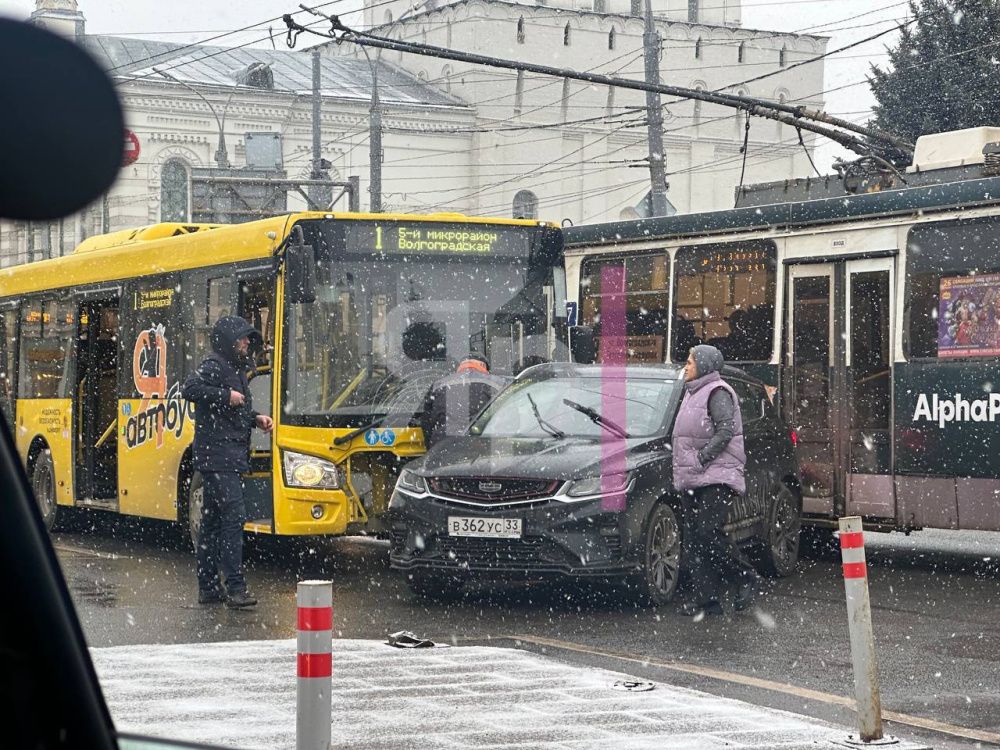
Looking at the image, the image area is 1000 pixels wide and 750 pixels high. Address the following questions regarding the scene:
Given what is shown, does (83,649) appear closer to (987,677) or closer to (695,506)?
(987,677)

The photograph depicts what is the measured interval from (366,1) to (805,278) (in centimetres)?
6592

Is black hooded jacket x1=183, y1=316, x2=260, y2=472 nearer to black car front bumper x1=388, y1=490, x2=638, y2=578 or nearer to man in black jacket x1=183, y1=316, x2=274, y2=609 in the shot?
man in black jacket x1=183, y1=316, x2=274, y2=609

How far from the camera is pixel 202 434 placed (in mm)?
11648

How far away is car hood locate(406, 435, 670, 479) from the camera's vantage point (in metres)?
11.4

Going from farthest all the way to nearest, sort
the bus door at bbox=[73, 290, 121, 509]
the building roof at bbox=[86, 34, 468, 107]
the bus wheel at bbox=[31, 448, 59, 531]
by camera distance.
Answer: the building roof at bbox=[86, 34, 468, 107] → the bus wheel at bbox=[31, 448, 59, 531] → the bus door at bbox=[73, 290, 121, 509]

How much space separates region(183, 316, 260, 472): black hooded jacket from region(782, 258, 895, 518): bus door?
5.42m

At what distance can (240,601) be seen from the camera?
11453 millimetres

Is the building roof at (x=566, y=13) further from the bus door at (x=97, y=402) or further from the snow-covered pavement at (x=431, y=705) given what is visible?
the snow-covered pavement at (x=431, y=705)

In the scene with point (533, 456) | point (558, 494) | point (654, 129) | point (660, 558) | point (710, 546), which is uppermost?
point (654, 129)

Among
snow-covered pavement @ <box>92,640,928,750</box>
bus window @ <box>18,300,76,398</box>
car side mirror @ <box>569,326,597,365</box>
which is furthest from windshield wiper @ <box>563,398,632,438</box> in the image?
bus window @ <box>18,300,76,398</box>

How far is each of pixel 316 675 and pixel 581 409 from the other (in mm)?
Result: 6581

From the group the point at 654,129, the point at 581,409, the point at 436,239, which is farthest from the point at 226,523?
the point at 654,129

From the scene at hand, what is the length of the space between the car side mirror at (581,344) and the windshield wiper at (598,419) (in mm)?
2113

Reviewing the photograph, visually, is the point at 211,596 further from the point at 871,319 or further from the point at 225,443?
the point at 871,319
